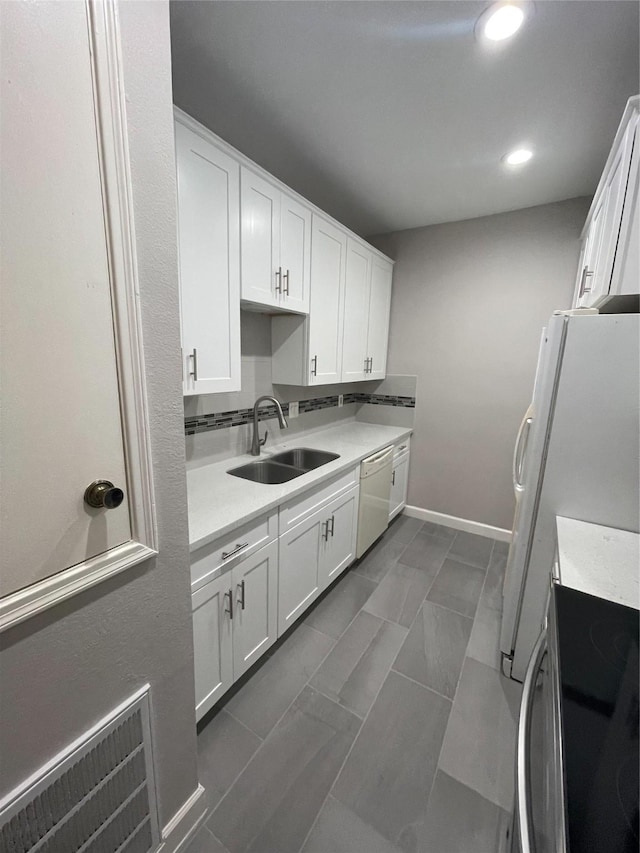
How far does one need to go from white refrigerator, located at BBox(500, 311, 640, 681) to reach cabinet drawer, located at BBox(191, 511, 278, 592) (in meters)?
A: 1.19

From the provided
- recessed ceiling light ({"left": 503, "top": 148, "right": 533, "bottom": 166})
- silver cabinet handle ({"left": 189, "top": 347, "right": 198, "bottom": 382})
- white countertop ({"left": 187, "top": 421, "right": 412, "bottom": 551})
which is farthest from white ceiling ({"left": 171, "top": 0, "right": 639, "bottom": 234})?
white countertop ({"left": 187, "top": 421, "right": 412, "bottom": 551})

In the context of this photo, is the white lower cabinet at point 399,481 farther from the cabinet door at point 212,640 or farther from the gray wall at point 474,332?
the cabinet door at point 212,640

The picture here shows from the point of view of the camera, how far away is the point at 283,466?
2162 mm

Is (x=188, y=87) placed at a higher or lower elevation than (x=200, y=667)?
higher

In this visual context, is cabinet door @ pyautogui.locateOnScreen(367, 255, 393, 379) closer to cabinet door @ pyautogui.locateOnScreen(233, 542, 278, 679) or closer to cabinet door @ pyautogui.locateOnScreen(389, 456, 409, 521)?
cabinet door @ pyautogui.locateOnScreen(389, 456, 409, 521)

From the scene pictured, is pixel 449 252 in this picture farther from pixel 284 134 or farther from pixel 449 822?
pixel 449 822

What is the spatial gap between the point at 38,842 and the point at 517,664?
1.83 metres

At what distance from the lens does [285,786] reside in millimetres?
1208

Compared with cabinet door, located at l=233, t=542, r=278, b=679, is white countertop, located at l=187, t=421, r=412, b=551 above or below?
above

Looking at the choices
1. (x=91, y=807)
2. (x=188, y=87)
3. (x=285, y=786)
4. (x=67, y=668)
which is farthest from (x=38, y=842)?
(x=188, y=87)

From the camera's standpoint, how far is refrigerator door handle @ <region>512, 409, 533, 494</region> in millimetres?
1850

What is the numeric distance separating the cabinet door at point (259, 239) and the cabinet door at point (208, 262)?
0.05m

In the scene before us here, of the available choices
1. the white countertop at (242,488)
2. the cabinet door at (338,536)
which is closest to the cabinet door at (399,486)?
the white countertop at (242,488)

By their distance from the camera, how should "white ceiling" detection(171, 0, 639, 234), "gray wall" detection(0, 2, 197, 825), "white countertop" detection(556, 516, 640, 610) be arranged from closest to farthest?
"gray wall" detection(0, 2, 197, 825), "white countertop" detection(556, 516, 640, 610), "white ceiling" detection(171, 0, 639, 234)
